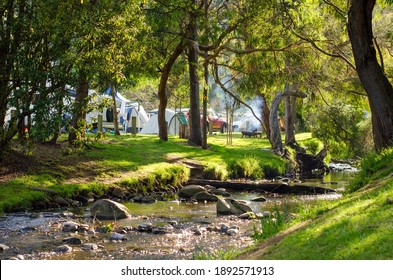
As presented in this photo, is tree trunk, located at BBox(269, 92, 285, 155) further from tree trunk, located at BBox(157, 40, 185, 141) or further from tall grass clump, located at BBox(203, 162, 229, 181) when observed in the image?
tall grass clump, located at BBox(203, 162, 229, 181)

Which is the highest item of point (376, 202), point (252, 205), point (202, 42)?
point (202, 42)

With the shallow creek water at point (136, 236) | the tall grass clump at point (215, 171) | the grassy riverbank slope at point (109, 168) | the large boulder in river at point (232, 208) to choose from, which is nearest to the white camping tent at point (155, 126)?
the grassy riverbank slope at point (109, 168)

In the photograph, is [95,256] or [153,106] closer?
[95,256]

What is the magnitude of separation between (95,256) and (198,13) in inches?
656

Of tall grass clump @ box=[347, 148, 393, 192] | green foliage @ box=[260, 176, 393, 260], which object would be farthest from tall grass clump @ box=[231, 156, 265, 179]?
green foliage @ box=[260, 176, 393, 260]

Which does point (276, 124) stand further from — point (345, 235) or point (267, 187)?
point (345, 235)

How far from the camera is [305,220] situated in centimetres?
1134

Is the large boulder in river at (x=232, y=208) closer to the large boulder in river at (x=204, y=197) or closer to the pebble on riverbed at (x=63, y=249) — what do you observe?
the large boulder in river at (x=204, y=197)

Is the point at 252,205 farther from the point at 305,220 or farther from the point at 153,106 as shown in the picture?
the point at 153,106

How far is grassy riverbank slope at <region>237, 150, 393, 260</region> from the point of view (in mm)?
7559

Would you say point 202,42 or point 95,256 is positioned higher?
point 202,42

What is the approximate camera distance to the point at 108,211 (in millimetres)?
16938

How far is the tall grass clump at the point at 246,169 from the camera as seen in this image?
2894 centimetres
